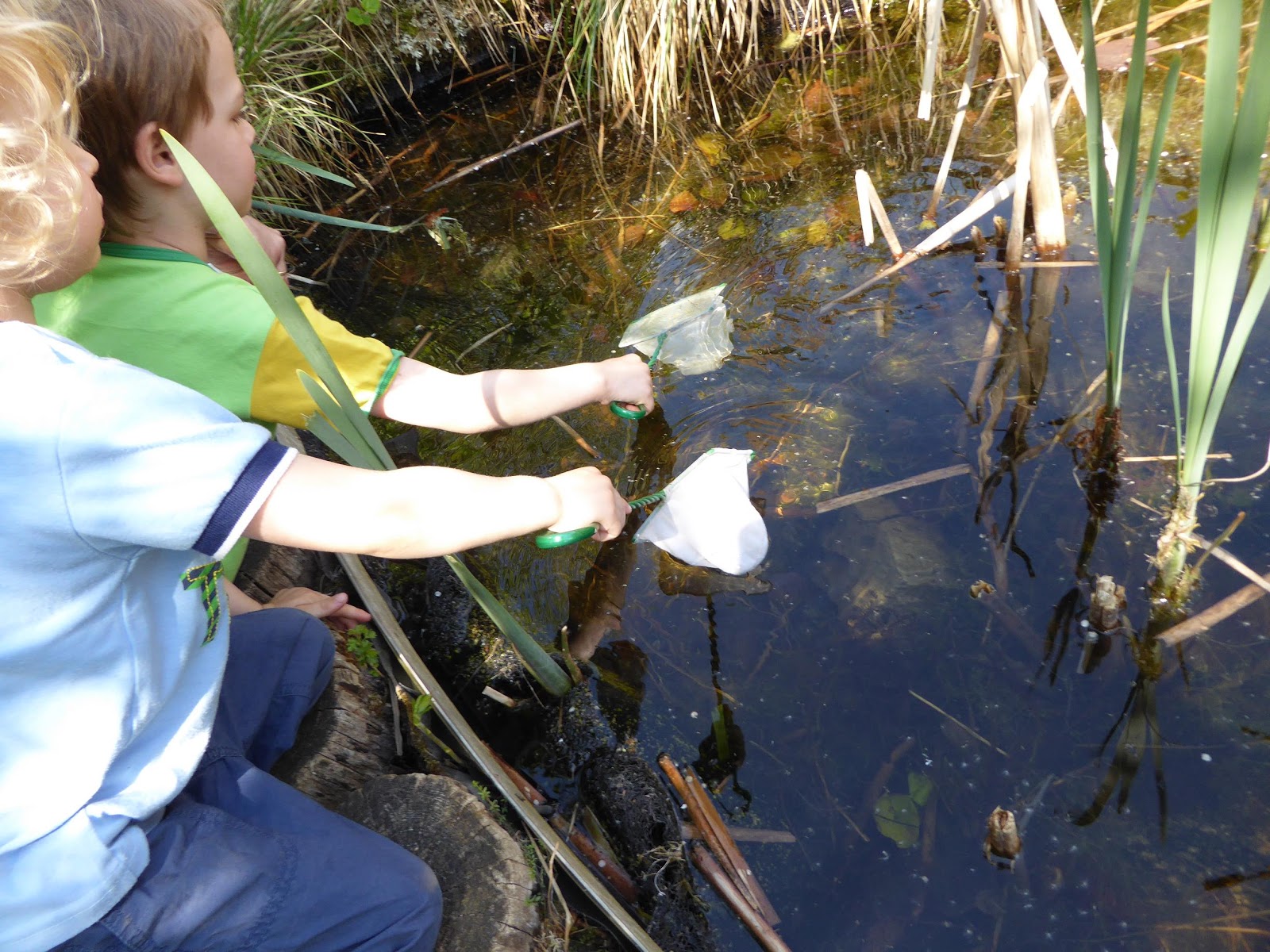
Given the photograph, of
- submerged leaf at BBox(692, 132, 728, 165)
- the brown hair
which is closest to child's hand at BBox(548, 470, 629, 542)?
the brown hair

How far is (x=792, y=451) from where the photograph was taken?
2.17 metres

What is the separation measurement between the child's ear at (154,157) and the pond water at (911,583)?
1.03 meters

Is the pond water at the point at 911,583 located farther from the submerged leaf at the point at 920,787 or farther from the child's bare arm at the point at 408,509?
the child's bare arm at the point at 408,509

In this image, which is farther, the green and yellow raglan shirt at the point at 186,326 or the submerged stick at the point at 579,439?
the submerged stick at the point at 579,439

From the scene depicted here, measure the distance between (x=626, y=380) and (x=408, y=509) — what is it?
84 centimetres

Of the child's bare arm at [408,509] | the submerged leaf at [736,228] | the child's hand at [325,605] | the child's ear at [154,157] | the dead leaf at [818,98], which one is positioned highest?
the child's ear at [154,157]

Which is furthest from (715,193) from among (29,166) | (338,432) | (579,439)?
(29,166)

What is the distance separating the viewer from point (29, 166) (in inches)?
42.1

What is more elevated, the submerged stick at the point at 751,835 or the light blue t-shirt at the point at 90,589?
the light blue t-shirt at the point at 90,589

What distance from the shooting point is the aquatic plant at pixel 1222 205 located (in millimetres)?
1129

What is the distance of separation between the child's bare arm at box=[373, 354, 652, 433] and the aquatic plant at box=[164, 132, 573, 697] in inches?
17.1

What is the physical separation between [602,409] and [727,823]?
1199 millimetres

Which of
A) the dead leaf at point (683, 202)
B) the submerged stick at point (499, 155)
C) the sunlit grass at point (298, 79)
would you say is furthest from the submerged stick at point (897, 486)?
the sunlit grass at point (298, 79)

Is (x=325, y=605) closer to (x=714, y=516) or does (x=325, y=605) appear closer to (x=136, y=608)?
(x=136, y=608)
